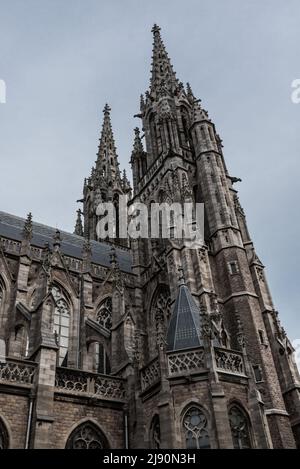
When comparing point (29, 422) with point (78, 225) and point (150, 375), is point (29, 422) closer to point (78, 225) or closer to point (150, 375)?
point (150, 375)

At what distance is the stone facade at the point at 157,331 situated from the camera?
11.9m

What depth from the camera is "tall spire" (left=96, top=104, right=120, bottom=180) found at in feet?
137

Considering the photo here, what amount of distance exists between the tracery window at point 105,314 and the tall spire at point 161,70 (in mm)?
17744

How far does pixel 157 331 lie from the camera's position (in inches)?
537

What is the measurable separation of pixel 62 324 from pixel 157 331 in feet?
21.2

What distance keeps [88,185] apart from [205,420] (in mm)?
31394

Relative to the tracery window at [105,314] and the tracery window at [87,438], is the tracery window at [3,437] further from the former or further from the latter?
the tracery window at [105,314]

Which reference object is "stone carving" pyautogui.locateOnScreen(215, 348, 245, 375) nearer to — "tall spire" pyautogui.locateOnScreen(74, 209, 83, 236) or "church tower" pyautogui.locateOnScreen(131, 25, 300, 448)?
"church tower" pyautogui.locateOnScreen(131, 25, 300, 448)

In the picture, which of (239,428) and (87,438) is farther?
(87,438)

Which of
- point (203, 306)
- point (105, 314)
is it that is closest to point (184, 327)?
point (203, 306)

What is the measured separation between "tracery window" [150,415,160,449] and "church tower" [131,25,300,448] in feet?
0.60

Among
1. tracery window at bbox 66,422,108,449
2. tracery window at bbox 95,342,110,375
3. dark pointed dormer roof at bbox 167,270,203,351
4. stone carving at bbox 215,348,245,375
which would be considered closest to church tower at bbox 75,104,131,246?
tracery window at bbox 95,342,110,375

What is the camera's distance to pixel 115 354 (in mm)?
15883

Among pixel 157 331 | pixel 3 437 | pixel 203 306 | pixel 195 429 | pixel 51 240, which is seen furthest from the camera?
pixel 51 240
